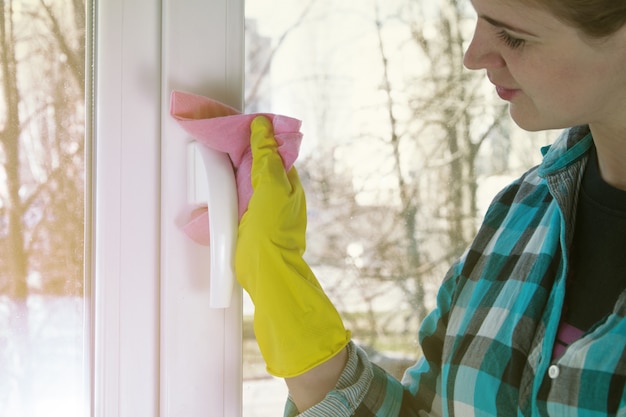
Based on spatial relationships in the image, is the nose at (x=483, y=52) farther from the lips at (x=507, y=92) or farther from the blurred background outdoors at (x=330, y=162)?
the blurred background outdoors at (x=330, y=162)

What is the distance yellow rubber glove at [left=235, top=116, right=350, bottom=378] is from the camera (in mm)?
971

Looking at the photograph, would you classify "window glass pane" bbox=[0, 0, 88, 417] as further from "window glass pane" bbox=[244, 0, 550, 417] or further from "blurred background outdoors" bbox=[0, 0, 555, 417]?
"window glass pane" bbox=[244, 0, 550, 417]

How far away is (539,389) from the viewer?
908 mm

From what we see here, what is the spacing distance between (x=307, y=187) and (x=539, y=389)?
421 millimetres

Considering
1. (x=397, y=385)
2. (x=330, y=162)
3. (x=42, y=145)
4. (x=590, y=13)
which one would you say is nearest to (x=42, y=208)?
(x=42, y=145)

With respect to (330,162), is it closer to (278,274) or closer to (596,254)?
(278,274)

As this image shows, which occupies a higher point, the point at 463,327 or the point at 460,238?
the point at 460,238

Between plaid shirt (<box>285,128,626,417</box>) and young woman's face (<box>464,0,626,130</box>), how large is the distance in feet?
0.51

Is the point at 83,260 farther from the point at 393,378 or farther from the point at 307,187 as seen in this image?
the point at 393,378

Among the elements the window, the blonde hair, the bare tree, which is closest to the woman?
the blonde hair

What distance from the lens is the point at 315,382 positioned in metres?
1.05

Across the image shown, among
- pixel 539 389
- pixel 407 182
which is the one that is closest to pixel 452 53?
pixel 407 182

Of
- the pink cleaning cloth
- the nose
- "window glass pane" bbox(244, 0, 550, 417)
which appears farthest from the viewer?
"window glass pane" bbox(244, 0, 550, 417)

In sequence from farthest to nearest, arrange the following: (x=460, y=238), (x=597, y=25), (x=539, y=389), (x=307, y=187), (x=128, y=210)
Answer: (x=460, y=238), (x=307, y=187), (x=128, y=210), (x=539, y=389), (x=597, y=25)
